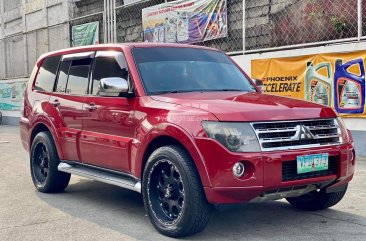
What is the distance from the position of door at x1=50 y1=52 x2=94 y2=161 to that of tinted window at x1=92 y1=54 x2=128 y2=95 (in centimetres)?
19

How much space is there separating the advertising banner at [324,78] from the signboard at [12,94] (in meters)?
12.3

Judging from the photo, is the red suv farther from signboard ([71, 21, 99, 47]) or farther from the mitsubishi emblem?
signboard ([71, 21, 99, 47])

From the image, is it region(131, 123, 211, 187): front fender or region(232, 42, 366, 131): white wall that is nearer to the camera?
region(131, 123, 211, 187): front fender

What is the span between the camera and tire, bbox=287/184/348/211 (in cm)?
521

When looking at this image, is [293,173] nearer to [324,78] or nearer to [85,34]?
[324,78]

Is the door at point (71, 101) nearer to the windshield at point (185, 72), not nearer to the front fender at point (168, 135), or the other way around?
the windshield at point (185, 72)

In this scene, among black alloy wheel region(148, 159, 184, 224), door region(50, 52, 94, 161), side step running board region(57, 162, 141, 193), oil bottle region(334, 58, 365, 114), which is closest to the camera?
black alloy wheel region(148, 159, 184, 224)

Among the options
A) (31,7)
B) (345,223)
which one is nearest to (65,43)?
(31,7)

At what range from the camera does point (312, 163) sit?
4.36 meters

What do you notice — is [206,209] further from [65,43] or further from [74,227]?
[65,43]

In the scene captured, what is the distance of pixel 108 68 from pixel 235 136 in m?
2.12

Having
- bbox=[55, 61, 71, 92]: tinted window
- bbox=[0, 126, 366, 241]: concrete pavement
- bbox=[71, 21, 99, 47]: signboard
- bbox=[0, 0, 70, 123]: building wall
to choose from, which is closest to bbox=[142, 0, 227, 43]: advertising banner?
bbox=[71, 21, 99, 47]: signboard

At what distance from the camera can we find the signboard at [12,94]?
20.3 metres

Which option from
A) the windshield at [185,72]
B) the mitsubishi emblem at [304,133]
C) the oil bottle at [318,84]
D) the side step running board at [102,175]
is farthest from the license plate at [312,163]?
the oil bottle at [318,84]
